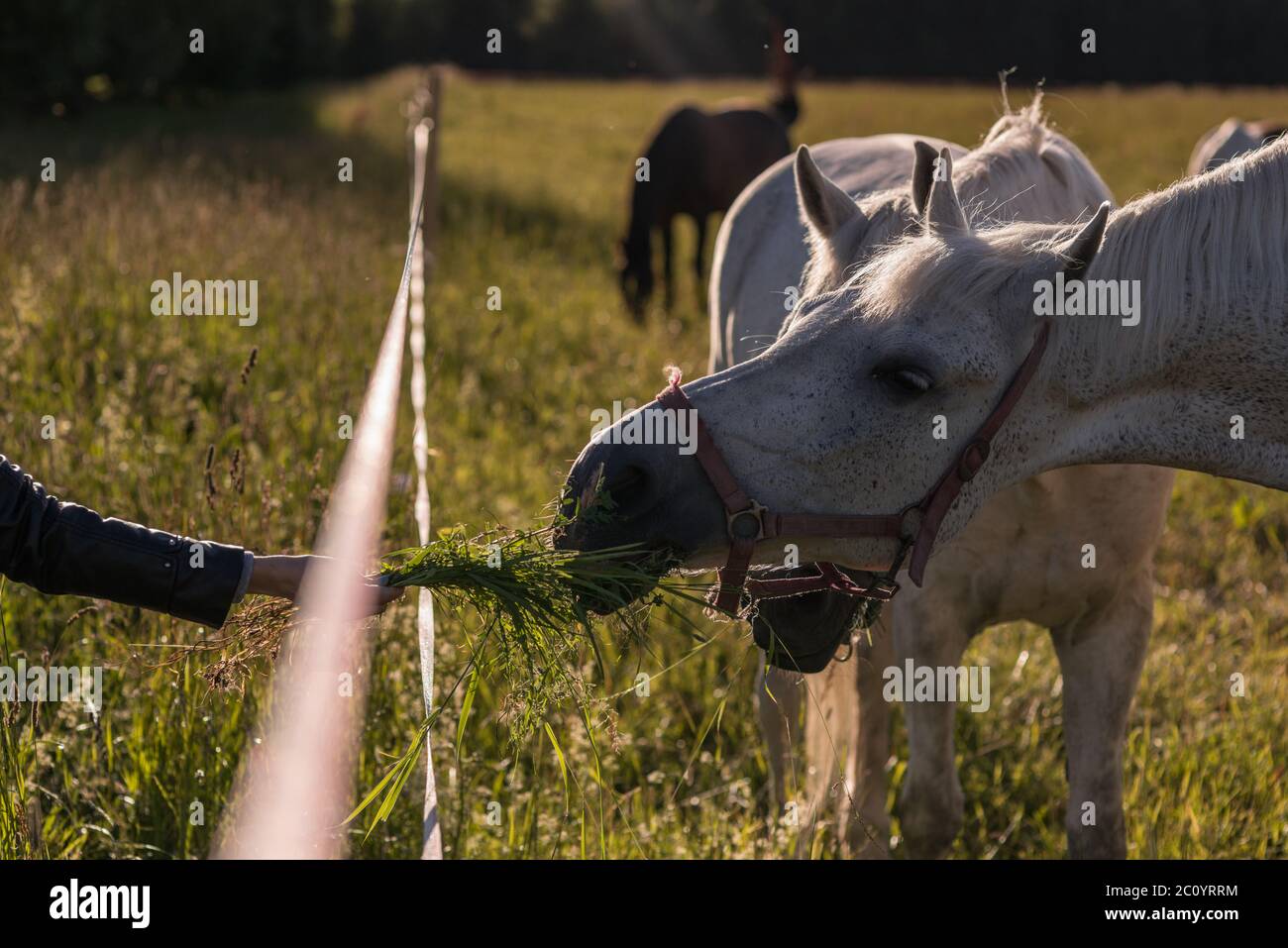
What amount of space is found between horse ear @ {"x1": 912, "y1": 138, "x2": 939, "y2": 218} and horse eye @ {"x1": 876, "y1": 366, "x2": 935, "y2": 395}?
48 cm

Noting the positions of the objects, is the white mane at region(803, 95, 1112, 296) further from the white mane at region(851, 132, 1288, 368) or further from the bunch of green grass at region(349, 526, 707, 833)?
the bunch of green grass at region(349, 526, 707, 833)

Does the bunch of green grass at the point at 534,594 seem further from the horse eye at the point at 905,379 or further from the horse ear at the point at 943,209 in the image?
the horse ear at the point at 943,209

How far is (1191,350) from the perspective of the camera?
252 centimetres

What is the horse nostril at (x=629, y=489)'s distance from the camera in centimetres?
241

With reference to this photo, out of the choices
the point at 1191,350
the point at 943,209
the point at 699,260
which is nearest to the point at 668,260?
the point at 699,260

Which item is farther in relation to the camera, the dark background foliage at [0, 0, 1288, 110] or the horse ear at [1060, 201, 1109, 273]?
the dark background foliage at [0, 0, 1288, 110]

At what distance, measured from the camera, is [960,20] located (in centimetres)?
5994

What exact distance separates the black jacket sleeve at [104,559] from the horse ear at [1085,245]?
5.47 ft

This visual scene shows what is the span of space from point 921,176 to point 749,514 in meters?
0.89

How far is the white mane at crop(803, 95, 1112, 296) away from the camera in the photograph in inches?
115

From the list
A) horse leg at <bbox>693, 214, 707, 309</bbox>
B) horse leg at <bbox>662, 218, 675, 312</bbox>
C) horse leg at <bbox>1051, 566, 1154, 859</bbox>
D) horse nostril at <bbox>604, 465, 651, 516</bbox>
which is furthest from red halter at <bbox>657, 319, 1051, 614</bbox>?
A: horse leg at <bbox>693, 214, 707, 309</bbox>

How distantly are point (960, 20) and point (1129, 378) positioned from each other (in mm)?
62640

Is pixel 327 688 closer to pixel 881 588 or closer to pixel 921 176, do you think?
pixel 881 588
